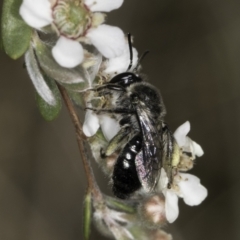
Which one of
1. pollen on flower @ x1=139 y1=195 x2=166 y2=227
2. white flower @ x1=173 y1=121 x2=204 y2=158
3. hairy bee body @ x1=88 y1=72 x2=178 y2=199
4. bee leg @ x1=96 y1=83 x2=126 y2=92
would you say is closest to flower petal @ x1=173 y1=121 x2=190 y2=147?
white flower @ x1=173 y1=121 x2=204 y2=158

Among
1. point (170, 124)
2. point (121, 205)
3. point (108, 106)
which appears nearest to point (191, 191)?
point (121, 205)

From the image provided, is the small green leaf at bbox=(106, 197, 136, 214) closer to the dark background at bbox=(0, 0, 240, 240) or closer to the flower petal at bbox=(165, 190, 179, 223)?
the flower petal at bbox=(165, 190, 179, 223)

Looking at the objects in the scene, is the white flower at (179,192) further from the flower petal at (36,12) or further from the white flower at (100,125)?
the flower petal at (36,12)

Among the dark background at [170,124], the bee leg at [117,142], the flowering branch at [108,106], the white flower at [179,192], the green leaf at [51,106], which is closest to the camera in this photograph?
the flowering branch at [108,106]

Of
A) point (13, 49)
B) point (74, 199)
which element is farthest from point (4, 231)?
point (13, 49)

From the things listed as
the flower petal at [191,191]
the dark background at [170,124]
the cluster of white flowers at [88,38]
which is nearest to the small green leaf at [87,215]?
the cluster of white flowers at [88,38]

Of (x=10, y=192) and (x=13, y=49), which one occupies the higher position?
(x=13, y=49)

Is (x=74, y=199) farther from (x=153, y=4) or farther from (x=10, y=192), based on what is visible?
(x=153, y=4)

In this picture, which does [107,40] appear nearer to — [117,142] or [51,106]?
[51,106]

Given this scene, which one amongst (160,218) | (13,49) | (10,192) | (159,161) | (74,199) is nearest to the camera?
(13,49)
